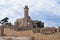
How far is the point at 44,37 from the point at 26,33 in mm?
4331

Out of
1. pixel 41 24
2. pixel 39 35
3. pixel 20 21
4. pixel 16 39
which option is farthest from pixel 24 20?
pixel 16 39

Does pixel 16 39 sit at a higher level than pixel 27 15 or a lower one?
lower

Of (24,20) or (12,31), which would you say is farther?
(24,20)

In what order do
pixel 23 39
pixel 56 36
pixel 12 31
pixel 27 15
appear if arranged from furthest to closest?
pixel 27 15
pixel 12 31
pixel 56 36
pixel 23 39

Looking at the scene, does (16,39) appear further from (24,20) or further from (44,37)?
(24,20)

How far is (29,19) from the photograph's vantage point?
4412 cm

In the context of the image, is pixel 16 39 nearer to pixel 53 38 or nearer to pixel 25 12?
pixel 53 38

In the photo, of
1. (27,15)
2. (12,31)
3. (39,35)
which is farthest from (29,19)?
(39,35)

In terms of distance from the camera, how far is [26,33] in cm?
2350

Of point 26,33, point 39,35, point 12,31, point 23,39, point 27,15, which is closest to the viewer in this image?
point 23,39

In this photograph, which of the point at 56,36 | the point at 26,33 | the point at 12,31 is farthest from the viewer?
the point at 12,31

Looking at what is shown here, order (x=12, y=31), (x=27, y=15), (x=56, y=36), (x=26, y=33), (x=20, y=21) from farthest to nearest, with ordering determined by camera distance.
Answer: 1. (x=27, y=15)
2. (x=20, y=21)
3. (x=12, y=31)
4. (x=26, y=33)
5. (x=56, y=36)

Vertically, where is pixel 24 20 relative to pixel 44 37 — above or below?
above

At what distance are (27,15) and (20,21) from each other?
362 centimetres
